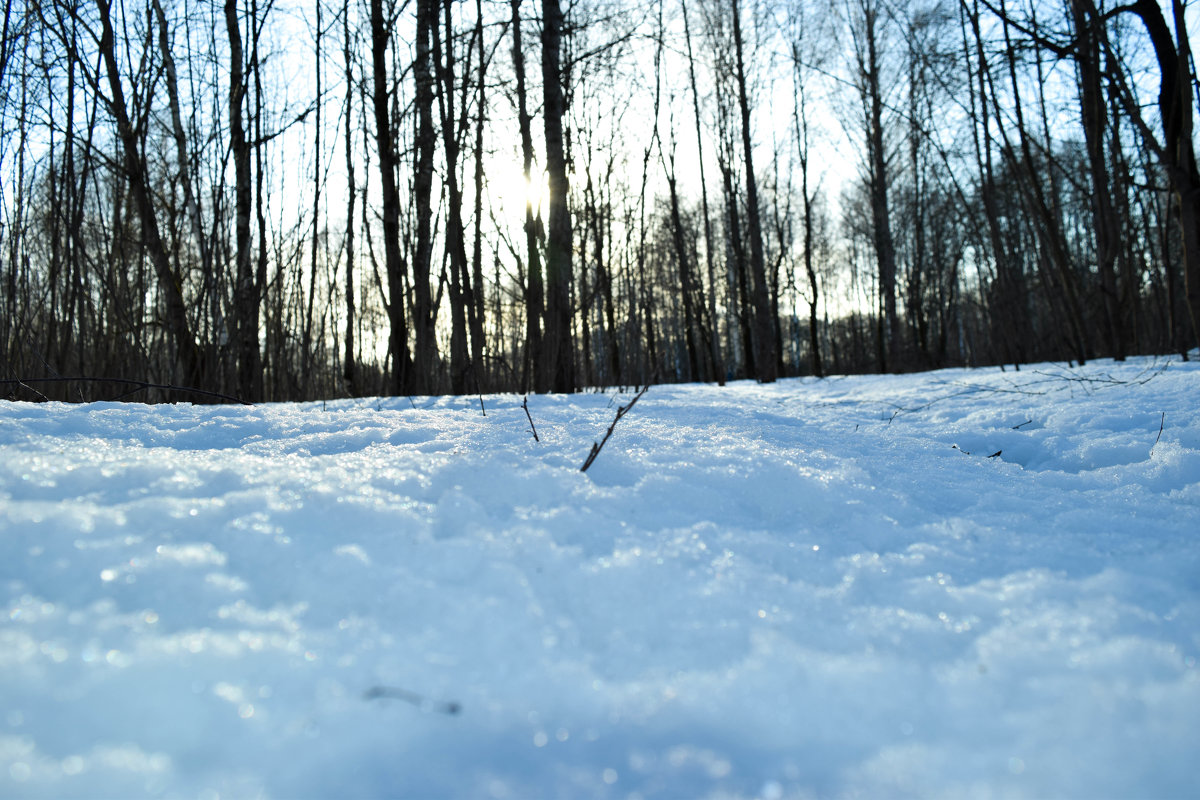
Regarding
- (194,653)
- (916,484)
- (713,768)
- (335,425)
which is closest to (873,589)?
(713,768)

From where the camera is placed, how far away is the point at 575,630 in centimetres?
69

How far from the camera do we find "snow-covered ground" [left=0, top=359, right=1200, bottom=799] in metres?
0.51

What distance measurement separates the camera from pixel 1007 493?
119 cm

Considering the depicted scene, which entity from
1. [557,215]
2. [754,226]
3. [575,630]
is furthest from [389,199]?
[754,226]

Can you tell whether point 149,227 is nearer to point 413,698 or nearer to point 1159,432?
point 413,698

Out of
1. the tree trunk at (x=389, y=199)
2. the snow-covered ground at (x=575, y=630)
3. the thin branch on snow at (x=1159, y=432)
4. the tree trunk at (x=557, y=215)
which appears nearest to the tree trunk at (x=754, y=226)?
the tree trunk at (x=557, y=215)

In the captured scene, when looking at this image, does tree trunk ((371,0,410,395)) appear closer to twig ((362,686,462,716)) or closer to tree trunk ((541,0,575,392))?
tree trunk ((541,0,575,392))

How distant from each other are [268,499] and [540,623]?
1.68 feet

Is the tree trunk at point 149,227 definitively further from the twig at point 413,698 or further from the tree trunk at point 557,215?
the twig at point 413,698

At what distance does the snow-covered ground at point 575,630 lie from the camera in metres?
0.51

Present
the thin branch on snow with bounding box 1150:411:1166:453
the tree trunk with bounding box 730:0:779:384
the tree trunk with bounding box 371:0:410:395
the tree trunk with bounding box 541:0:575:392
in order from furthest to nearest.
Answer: the tree trunk with bounding box 730:0:779:384, the tree trunk with bounding box 371:0:410:395, the tree trunk with bounding box 541:0:575:392, the thin branch on snow with bounding box 1150:411:1166:453

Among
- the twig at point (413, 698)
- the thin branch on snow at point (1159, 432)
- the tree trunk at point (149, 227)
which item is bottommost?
the twig at point (413, 698)

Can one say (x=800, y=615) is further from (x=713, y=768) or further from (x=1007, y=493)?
(x=1007, y=493)

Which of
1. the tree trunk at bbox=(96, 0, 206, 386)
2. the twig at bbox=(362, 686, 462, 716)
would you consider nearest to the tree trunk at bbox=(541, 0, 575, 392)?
the tree trunk at bbox=(96, 0, 206, 386)
